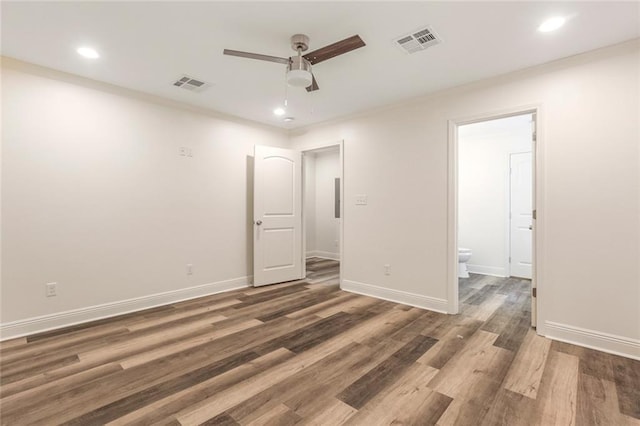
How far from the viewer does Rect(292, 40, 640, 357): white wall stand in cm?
236

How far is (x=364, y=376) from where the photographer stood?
80.3 inches

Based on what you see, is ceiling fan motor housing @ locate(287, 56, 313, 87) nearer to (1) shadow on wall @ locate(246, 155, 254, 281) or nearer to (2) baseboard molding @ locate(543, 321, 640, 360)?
(1) shadow on wall @ locate(246, 155, 254, 281)

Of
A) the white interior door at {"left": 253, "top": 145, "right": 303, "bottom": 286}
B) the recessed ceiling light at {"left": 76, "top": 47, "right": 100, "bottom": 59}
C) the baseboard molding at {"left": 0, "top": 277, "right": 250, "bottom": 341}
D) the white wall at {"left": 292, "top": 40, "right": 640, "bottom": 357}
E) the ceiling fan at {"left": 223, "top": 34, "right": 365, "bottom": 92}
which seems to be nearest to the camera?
the ceiling fan at {"left": 223, "top": 34, "right": 365, "bottom": 92}

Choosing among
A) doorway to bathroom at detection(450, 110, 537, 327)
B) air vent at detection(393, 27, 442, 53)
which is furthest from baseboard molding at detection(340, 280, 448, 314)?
air vent at detection(393, 27, 442, 53)

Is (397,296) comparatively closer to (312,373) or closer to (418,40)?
(312,373)

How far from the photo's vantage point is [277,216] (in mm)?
4594

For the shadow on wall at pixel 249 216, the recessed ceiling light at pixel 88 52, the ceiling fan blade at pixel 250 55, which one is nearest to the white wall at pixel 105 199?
the shadow on wall at pixel 249 216

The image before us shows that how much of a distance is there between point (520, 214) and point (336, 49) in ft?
14.7

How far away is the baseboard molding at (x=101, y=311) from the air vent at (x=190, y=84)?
241 centimetres

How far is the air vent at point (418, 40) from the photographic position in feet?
7.39

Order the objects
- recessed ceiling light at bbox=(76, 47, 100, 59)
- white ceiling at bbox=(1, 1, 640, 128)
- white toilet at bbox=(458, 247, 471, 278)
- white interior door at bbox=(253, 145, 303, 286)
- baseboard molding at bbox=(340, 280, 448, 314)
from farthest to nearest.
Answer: white toilet at bbox=(458, 247, 471, 278), white interior door at bbox=(253, 145, 303, 286), baseboard molding at bbox=(340, 280, 448, 314), recessed ceiling light at bbox=(76, 47, 100, 59), white ceiling at bbox=(1, 1, 640, 128)

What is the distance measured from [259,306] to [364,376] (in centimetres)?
178

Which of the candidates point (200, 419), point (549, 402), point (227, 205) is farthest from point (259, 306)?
point (549, 402)

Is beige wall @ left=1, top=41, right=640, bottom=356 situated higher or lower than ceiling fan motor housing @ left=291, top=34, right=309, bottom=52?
lower
